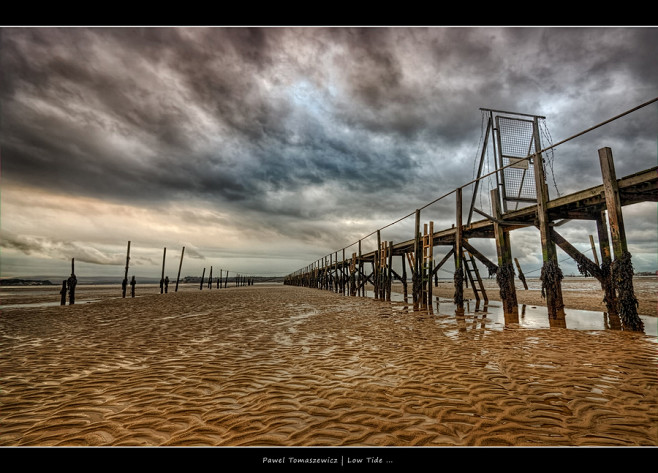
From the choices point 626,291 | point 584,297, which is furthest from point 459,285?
point 584,297

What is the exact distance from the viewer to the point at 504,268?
1059 cm

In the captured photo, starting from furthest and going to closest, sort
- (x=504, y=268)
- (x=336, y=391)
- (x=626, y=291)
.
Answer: (x=504, y=268) → (x=626, y=291) → (x=336, y=391)

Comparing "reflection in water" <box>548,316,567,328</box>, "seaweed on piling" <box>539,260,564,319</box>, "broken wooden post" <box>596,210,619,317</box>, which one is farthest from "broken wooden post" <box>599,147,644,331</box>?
"seaweed on piling" <box>539,260,564,319</box>

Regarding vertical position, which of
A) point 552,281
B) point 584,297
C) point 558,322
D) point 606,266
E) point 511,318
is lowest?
point 584,297

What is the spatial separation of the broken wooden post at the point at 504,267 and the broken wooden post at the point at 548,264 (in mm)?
1326

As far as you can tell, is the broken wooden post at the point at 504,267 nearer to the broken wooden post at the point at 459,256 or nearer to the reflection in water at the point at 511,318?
the reflection in water at the point at 511,318

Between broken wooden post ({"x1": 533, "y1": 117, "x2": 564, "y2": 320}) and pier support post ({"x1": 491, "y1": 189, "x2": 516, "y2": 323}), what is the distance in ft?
4.35

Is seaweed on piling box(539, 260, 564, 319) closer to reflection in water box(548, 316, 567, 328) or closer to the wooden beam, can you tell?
reflection in water box(548, 316, 567, 328)

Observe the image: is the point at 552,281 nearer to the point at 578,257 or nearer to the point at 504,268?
the point at 578,257

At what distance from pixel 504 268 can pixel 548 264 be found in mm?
2125

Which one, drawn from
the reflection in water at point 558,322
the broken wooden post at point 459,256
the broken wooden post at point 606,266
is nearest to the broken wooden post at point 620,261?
the broken wooden post at point 606,266

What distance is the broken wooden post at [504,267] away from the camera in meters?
10.2
